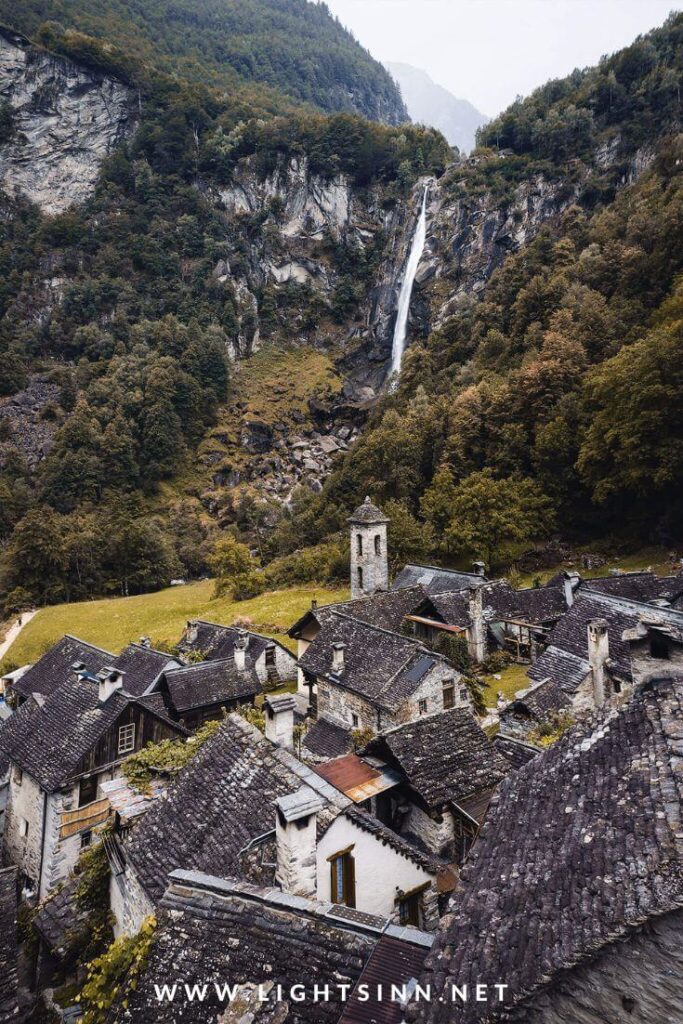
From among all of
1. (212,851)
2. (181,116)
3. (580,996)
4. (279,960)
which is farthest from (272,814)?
(181,116)

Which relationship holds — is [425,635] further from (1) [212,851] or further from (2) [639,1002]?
(2) [639,1002]

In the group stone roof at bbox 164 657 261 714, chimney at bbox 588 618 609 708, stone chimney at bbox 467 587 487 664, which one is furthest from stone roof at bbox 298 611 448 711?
stone chimney at bbox 467 587 487 664

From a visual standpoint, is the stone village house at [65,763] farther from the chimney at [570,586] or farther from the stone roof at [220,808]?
the chimney at [570,586]

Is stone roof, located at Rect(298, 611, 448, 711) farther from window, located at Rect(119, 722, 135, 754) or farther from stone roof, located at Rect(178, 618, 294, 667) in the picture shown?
stone roof, located at Rect(178, 618, 294, 667)

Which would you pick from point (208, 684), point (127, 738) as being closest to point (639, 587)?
point (208, 684)

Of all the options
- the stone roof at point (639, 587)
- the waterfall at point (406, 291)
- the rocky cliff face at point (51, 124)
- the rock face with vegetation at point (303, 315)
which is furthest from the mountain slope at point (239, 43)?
the stone roof at point (639, 587)
